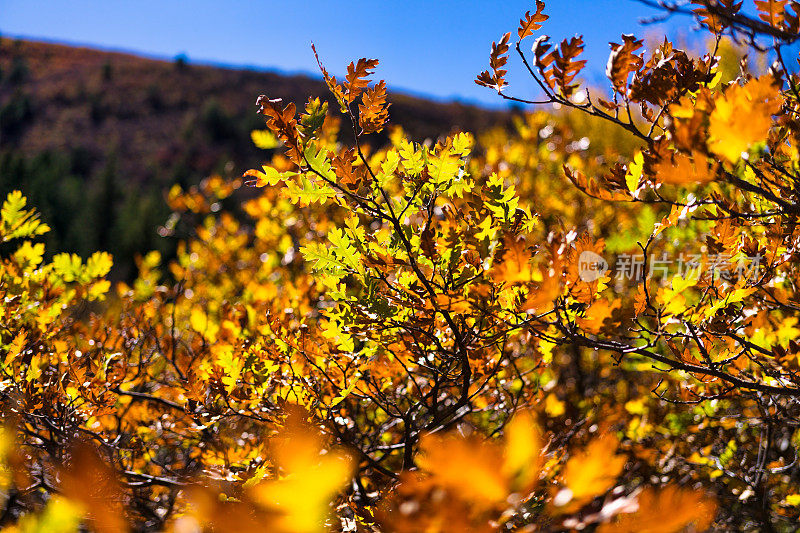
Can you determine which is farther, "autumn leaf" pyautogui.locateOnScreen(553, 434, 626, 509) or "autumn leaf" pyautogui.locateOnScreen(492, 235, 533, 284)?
"autumn leaf" pyautogui.locateOnScreen(492, 235, 533, 284)

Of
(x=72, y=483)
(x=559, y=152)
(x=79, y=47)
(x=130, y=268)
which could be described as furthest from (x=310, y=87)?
(x=72, y=483)

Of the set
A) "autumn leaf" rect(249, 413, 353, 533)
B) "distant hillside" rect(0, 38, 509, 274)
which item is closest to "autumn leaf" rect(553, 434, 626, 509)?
"autumn leaf" rect(249, 413, 353, 533)

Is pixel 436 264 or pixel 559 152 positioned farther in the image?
pixel 559 152

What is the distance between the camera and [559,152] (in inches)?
182

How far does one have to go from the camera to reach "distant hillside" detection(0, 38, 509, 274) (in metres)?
25.2

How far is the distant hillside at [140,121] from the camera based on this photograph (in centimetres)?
2516

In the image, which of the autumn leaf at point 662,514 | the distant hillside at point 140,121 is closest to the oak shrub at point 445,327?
the autumn leaf at point 662,514

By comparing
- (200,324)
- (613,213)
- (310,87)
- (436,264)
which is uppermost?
(310,87)

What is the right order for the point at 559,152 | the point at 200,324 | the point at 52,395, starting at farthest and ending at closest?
the point at 559,152
the point at 200,324
the point at 52,395

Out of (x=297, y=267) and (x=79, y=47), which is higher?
(x=79, y=47)

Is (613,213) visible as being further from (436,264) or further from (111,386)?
(111,386)

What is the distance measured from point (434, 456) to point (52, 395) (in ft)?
5.42

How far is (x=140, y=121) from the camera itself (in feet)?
158

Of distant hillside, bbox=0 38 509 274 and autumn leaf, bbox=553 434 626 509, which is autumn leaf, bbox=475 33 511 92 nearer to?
autumn leaf, bbox=553 434 626 509
